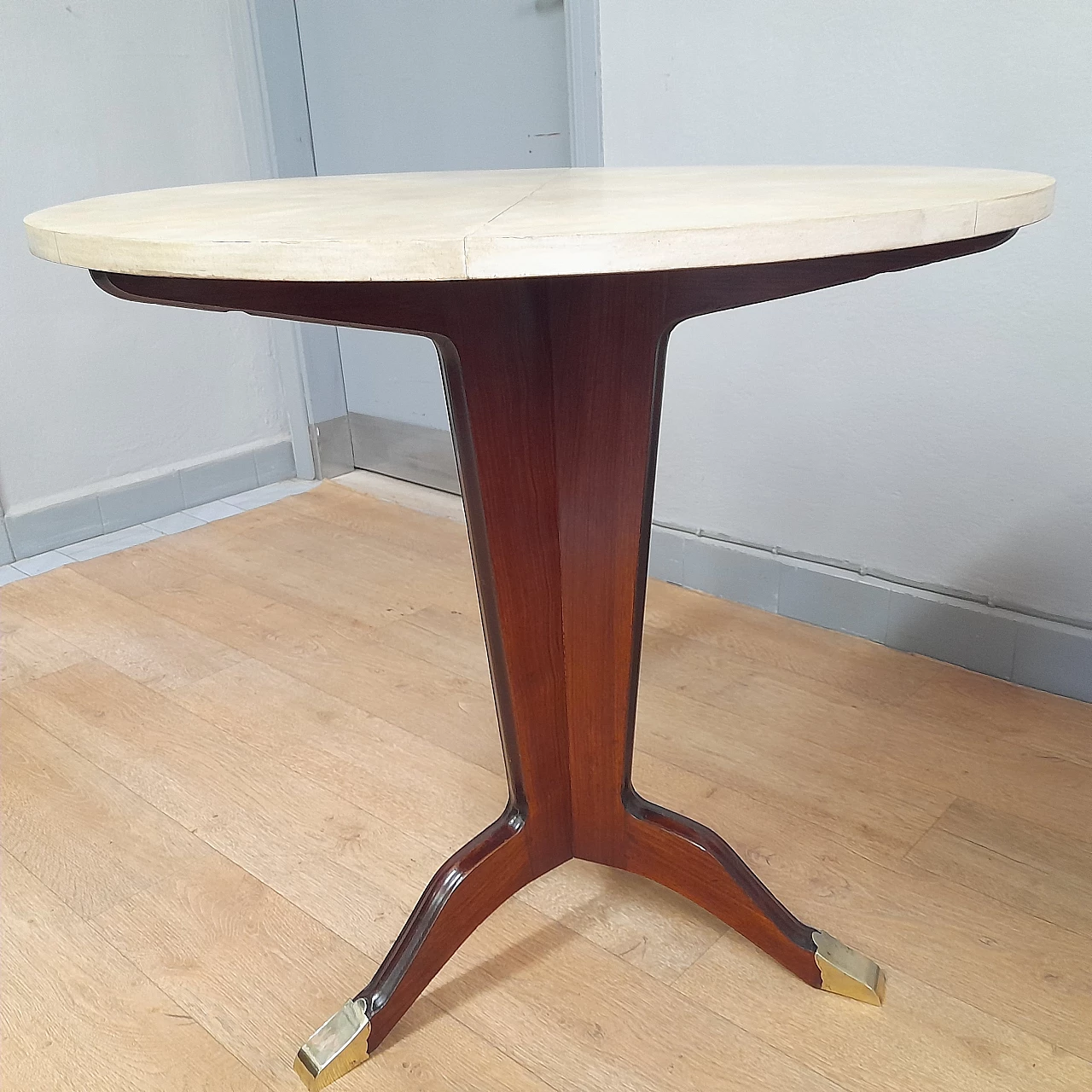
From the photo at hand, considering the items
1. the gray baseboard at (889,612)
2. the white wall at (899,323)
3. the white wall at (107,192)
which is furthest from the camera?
the white wall at (107,192)

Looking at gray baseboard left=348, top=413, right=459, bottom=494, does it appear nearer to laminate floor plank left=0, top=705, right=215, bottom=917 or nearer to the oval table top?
laminate floor plank left=0, top=705, right=215, bottom=917

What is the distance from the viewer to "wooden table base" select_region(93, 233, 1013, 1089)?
0.77 m

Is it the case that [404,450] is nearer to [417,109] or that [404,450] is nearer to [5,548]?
[417,109]

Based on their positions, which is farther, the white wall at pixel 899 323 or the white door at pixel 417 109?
the white door at pixel 417 109

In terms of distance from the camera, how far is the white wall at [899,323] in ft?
4.55

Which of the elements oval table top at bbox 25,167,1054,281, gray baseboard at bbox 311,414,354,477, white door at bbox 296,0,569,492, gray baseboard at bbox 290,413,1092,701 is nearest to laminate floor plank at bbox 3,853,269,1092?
oval table top at bbox 25,167,1054,281

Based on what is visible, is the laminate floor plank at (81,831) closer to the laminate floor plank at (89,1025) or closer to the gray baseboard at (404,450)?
the laminate floor plank at (89,1025)

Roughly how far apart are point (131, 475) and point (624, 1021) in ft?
6.39

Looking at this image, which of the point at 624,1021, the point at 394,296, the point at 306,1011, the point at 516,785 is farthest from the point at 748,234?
the point at 306,1011

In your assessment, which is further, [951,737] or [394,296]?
[951,737]

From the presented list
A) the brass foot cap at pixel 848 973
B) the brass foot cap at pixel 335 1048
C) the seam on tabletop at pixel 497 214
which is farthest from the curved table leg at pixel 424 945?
the seam on tabletop at pixel 497 214

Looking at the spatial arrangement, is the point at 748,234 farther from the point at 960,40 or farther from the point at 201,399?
the point at 201,399

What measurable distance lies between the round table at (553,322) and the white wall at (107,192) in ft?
4.38

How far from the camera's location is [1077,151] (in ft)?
4.41
